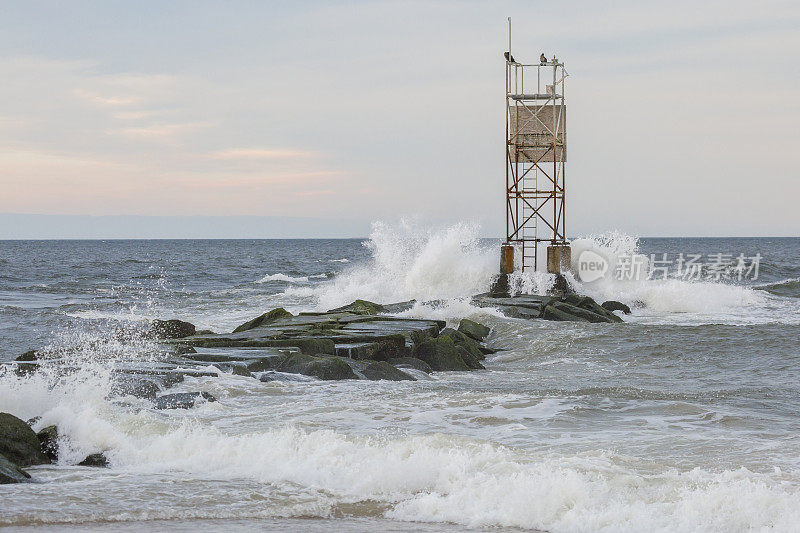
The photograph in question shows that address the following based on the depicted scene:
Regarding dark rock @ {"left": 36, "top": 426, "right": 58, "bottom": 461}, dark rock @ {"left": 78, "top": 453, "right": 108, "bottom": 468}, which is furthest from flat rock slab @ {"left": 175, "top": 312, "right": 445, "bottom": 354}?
dark rock @ {"left": 78, "top": 453, "right": 108, "bottom": 468}

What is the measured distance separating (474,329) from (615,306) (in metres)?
6.74

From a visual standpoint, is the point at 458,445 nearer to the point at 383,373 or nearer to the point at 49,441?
the point at 49,441

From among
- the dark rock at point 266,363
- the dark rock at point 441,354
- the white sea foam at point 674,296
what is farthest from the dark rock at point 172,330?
the white sea foam at point 674,296

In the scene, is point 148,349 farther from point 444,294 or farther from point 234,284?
point 234,284

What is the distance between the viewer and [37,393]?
8586 mm

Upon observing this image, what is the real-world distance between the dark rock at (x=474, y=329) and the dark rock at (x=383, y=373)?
4.84m

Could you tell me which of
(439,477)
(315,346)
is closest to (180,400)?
(315,346)

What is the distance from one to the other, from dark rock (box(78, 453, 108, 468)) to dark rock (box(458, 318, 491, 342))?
31.4ft

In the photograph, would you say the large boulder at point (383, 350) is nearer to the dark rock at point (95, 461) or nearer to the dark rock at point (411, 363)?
the dark rock at point (411, 363)

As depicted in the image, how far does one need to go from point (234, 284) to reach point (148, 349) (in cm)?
2669

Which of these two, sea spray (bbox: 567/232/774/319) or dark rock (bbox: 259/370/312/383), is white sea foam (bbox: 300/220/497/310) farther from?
dark rock (bbox: 259/370/312/383)

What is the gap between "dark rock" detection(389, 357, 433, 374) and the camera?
1209cm

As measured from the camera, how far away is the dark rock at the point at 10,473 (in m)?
6.27

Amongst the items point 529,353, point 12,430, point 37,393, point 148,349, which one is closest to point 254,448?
point 12,430
